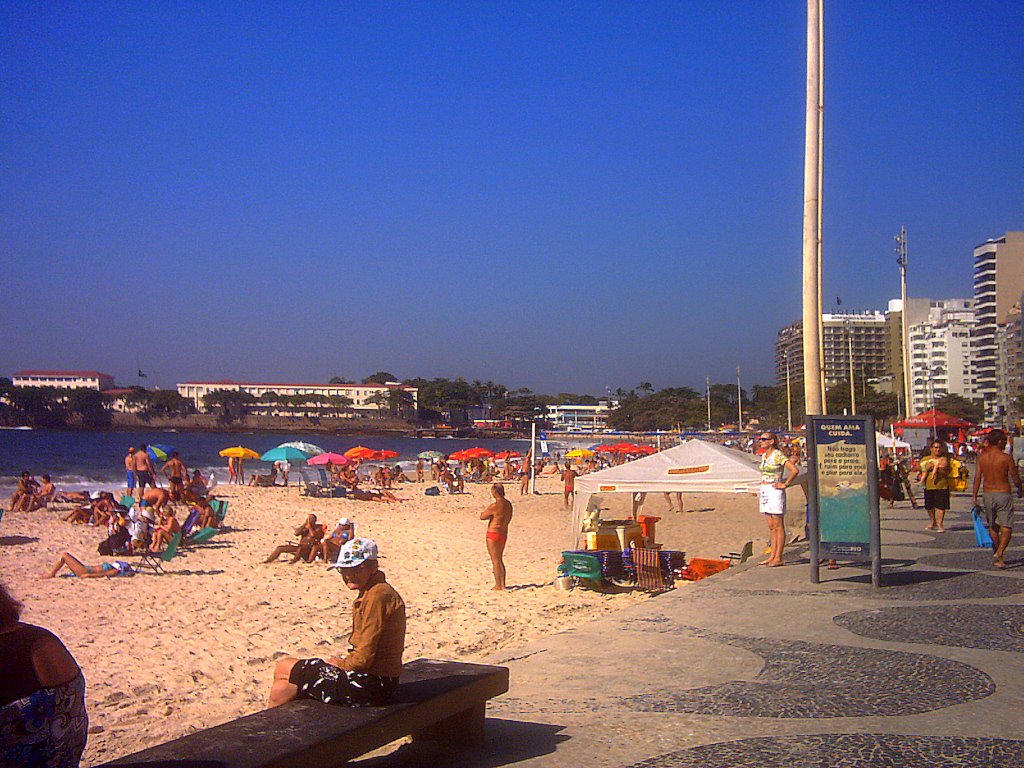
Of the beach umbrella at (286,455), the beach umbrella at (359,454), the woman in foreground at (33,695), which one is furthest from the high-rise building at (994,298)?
the woman in foreground at (33,695)

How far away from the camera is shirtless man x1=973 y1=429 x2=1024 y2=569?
30.9 feet

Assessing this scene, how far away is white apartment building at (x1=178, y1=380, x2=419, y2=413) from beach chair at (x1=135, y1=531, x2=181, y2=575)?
132m

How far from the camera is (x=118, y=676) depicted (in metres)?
7.60

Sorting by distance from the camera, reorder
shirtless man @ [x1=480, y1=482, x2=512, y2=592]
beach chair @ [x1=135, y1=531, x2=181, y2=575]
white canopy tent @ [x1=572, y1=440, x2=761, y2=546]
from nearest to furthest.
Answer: shirtless man @ [x1=480, y1=482, x2=512, y2=592], white canopy tent @ [x1=572, y1=440, x2=761, y2=546], beach chair @ [x1=135, y1=531, x2=181, y2=575]

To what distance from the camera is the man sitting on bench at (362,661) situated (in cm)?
420

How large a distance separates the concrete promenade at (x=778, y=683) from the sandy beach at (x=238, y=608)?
6.31 feet

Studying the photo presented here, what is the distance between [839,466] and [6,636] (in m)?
7.50

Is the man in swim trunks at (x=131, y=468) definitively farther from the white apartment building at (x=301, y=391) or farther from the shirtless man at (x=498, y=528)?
the white apartment building at (x=301, y=391)

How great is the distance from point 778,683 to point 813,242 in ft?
23.0

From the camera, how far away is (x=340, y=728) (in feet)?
12.5

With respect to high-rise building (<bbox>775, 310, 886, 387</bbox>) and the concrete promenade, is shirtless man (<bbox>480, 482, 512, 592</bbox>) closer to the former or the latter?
the concrete promenade

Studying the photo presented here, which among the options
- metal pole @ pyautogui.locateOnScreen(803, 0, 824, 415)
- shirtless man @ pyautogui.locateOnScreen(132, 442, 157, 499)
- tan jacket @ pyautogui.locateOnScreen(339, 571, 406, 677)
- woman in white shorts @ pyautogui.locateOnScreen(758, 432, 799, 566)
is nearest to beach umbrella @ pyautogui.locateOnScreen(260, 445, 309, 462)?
shirtless man @ pyautogui.locateOnScreen(132, 442, 157, 499)

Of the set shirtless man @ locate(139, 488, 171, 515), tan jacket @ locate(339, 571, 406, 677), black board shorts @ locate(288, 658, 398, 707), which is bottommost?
shirtless man @ locate(139, 488, 171, 515)

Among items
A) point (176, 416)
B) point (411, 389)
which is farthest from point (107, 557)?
point (411, 389)
